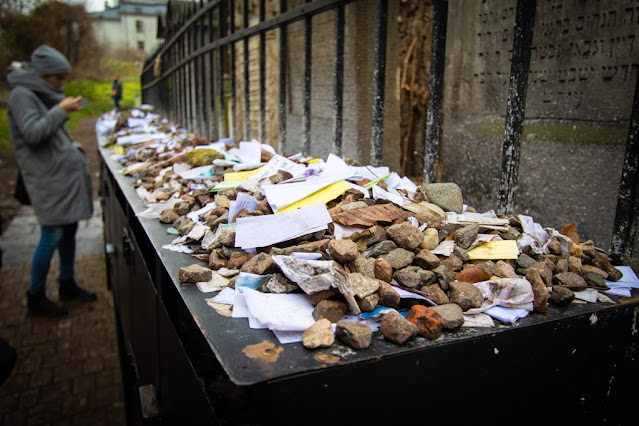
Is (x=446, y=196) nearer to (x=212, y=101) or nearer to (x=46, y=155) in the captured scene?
(x=46, y=155)

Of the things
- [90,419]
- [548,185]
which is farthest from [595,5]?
[90,419]

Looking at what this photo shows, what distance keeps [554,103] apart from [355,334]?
298 cm

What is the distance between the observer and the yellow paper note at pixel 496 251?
1247mm

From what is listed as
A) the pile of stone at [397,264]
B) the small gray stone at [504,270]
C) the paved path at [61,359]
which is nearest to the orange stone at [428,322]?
the pile of stone at [397,264]

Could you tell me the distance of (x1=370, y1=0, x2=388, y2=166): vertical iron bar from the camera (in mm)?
1854

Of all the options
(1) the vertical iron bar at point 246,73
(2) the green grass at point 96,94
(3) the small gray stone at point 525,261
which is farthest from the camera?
(2) the green grass at point 96,94

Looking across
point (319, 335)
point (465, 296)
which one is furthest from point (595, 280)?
point (319, 335)

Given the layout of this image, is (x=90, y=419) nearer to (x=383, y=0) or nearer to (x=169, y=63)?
(x=383, y=0)

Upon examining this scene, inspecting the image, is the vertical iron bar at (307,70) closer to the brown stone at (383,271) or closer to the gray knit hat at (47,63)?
the brown stone at (383,271)

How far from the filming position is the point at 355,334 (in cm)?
86

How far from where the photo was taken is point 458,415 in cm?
95

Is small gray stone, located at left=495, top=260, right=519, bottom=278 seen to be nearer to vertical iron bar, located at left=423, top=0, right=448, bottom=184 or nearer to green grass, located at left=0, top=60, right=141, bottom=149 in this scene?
vertical iron bar, located at left=423, top=0, right=448, bottom=184

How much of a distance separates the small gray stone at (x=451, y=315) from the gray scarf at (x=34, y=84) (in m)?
3.94

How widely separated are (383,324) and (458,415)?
9.9 inches
